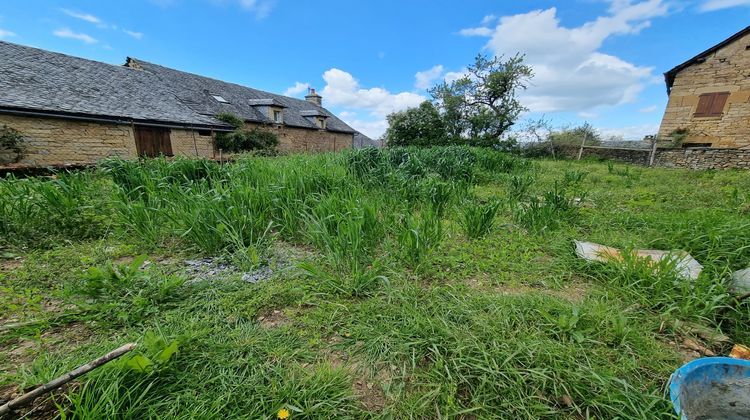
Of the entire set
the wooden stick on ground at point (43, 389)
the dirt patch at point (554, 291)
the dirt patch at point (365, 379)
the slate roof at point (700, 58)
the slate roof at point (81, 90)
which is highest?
the slate roof at point (700, 58)

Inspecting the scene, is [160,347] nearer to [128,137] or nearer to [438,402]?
[438,402]

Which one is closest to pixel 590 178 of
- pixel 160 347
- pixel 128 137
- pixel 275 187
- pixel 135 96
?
pixel 275 187

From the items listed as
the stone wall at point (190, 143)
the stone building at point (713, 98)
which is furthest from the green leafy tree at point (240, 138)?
the stone building at point (713, 98)

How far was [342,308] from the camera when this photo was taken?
1.85 meters

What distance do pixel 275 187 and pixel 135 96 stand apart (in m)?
14.2

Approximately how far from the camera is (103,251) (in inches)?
101

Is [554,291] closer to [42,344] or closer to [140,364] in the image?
[140,364]

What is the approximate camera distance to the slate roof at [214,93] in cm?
1639

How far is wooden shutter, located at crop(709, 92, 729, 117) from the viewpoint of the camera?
1236 cm

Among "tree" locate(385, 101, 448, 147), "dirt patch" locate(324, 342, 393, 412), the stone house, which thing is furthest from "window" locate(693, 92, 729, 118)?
the stone house

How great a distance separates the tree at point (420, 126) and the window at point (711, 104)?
12.5m

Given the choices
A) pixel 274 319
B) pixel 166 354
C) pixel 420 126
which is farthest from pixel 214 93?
pixel 166 354

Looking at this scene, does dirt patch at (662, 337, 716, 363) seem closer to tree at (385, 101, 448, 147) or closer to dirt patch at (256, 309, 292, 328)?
dirt patch at (256, 309, 292, 328)

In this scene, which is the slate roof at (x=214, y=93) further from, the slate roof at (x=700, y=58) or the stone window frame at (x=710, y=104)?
the stone window frame at (x=710, y=104)
